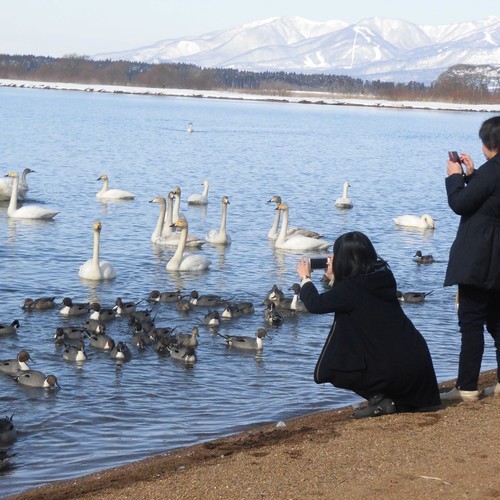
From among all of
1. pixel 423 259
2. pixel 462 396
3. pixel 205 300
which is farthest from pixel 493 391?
pixel 423 259

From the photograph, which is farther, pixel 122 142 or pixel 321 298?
pixel 122 142

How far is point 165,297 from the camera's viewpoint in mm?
13914

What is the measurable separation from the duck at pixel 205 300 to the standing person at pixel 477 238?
266 inches

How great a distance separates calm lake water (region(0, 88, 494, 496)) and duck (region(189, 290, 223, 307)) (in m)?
0.14

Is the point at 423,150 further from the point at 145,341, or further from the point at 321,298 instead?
the point at 321,298

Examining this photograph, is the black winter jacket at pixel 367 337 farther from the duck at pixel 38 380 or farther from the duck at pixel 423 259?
the duck at pixel 423 259

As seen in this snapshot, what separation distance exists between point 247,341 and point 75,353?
1918 millimetres

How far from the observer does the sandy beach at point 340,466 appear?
562cm

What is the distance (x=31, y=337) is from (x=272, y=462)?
247 inches

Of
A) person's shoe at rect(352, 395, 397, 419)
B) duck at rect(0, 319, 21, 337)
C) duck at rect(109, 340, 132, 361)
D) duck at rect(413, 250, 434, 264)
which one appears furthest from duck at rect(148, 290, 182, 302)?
person's shoe at rect(352, 395, 397, 419)

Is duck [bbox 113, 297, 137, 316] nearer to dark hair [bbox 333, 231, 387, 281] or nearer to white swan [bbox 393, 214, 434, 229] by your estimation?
dark hair [bbox 333, 231, 387, 281]

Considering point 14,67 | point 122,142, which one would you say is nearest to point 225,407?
point 122,142

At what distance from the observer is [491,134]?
→ 274 inches

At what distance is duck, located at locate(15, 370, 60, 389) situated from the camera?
980 cm
